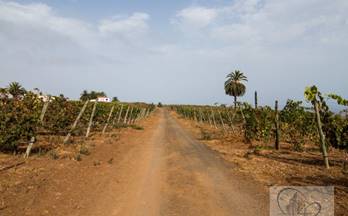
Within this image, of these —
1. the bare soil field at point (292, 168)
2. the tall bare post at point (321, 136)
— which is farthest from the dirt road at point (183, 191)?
the tall bare post at point (321, 136)

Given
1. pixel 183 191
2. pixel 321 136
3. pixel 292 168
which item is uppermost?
pixel 321 136

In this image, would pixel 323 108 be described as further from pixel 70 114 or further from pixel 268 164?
pixel 70 114

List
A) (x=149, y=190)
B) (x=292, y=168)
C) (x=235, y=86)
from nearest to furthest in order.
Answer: (x=149, y=190), (x=292, y=168), (x=235, y=86)

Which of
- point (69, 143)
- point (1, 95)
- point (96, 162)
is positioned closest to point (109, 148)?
point (69, 143)

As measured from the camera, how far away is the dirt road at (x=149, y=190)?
6.12m

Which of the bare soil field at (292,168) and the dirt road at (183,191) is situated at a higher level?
the bare soil field at (292,168)

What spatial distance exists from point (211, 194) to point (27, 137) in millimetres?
6895

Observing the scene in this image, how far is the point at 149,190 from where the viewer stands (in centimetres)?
750

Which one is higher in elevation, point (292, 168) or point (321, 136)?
point (321, 136)

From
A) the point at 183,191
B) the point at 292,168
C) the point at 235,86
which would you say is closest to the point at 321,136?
the point at 292,168

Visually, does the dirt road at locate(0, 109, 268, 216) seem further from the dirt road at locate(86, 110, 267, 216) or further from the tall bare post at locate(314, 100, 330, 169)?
the tall bare post at locate(314, 100, 330, 169)

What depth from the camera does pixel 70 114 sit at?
17.5 metres

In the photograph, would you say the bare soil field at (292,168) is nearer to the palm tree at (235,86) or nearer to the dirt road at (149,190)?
the dirt road at (149,190)

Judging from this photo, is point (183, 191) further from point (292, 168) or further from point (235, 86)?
point (235, 86)
